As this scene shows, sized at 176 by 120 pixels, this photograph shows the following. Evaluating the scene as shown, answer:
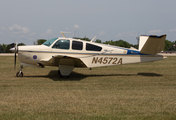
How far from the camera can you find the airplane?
9.08 metres

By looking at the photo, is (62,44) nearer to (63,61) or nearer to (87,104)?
(63,61)

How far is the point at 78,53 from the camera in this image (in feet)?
30.6

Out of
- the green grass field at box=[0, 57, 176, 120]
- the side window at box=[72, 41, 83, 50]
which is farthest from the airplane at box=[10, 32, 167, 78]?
the green grass field at box=[0, 57, 176, 120]

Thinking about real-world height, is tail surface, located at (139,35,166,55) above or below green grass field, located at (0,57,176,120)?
above

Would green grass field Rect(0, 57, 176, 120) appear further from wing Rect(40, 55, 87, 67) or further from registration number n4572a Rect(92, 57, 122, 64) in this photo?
registration number n4572a Rect(92, 57, 122, 64)

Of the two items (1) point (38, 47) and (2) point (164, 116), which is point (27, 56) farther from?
(2) point (164, 116)

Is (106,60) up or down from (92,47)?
down

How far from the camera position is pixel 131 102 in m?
4.97

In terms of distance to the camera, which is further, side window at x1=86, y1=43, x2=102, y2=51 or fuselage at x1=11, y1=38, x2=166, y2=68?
side window at x1=86, y1=43, x2=102, y2=51

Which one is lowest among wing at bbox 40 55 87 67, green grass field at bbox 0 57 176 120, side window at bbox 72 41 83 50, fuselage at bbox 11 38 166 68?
green grass field at bbox 0 57 176 120

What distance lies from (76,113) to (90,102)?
906 mm

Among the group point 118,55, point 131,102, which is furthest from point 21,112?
point 118,55

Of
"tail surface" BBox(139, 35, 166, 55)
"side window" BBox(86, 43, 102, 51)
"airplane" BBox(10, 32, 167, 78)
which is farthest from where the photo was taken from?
"side window" BBox(86, 43, 102, 51)

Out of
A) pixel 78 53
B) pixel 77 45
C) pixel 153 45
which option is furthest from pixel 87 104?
pixel 153 45
